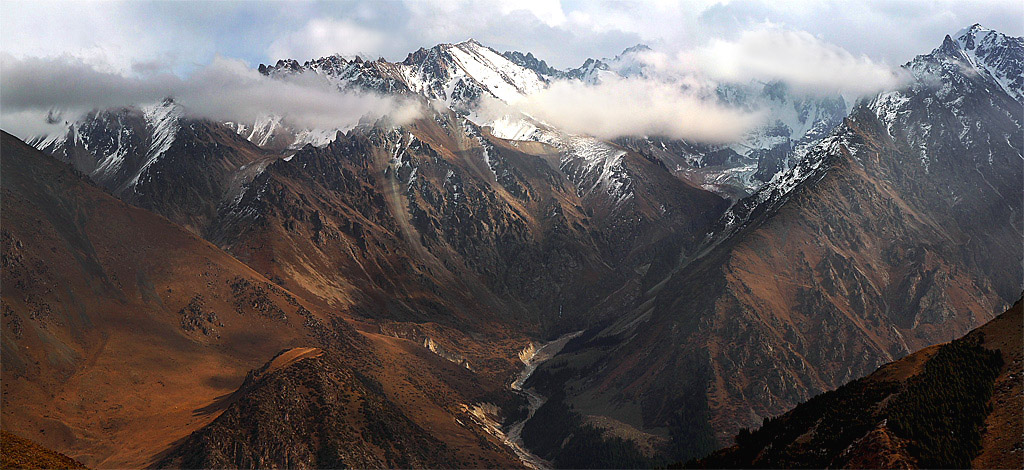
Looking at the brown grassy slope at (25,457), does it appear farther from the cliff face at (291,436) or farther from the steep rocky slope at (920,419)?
the steep rocky slope at (920,419)

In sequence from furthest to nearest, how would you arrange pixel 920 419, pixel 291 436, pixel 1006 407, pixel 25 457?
pixel 291 436 < pixel 25 457 < pixel 1006 407 < pixel 920 419

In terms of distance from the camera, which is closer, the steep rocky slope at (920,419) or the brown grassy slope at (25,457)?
the steep rocky slope at (920,419)

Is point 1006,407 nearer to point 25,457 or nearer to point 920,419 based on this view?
point 920,419

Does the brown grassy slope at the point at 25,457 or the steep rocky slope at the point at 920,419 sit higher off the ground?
the brown grassy slope at the point at 25,457

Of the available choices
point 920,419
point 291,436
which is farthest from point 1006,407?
point 291,436

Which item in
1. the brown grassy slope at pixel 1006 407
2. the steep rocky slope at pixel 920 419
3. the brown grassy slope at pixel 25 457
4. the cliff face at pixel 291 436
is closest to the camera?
the brown grassy slope at pixel 1006 407

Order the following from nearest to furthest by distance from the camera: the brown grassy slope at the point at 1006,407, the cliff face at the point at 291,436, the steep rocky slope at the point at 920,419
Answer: the brown grassy slope at the point at 1006,407 < the steep rocky slope at the point at 920,419 < the cliff face at the point at 291,436

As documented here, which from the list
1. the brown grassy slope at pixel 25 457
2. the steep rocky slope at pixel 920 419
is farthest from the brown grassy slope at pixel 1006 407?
the brown grassy slope at pixel 25 457

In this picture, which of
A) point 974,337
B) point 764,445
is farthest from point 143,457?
point 974,337
